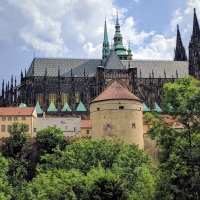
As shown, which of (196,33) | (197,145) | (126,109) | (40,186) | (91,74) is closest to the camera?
(197,145)

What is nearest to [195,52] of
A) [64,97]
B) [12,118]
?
[64,97]

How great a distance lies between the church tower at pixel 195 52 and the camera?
113 m

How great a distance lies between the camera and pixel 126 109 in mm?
48438

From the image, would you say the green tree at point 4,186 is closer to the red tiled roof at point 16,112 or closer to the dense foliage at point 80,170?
the dense foliage at point 80,170

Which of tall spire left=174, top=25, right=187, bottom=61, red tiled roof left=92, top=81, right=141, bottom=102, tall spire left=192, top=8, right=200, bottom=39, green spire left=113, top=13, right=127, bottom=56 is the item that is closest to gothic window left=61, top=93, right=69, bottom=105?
green spire left=113, top=13, right=127, bottom=56

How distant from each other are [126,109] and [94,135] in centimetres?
572

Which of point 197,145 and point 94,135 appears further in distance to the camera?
point 94,135

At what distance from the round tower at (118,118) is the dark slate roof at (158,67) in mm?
60370

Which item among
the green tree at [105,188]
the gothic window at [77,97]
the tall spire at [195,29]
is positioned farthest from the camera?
the tall spire at [195,29]

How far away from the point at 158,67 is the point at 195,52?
47.9ft

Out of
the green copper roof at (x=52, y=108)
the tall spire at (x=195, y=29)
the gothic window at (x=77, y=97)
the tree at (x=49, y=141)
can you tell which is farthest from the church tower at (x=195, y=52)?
the tree at (x=49, y=141)

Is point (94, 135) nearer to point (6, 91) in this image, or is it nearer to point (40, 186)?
point (40, 186)

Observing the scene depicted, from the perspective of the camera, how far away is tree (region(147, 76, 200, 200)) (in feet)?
76.8

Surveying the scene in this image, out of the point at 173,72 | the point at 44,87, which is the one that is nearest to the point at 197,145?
the point at 44,87
